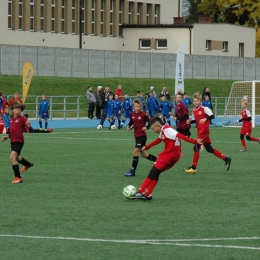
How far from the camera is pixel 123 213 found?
12.3 metres

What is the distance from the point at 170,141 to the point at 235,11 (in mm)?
68488

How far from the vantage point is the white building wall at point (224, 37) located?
6769cm

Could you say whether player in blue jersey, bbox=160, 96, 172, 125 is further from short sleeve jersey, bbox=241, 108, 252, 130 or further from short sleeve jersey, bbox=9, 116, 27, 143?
short sleeve jersey, bbox=9, 116, 27, 143

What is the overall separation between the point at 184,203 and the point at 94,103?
30181 mm

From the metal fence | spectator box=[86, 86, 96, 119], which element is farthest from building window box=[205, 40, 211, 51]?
spectator box=[86, 86, 96, 119]

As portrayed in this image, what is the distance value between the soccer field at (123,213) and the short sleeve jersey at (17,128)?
2.64 ft

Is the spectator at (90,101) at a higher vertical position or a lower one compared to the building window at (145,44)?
lower

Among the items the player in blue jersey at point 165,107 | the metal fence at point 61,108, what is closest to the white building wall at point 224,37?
the metal fence at point 61,108

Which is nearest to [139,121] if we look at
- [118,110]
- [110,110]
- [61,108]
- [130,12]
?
[110,110]

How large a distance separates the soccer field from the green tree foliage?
5940cm

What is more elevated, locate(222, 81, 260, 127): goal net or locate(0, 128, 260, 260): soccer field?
locate(222, 81, 260, 127): goal net

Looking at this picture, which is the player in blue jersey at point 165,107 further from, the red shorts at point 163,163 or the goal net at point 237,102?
the red shorts at point 163,163

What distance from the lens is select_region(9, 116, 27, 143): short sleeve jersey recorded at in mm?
16141

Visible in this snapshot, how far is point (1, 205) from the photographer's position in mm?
13062
